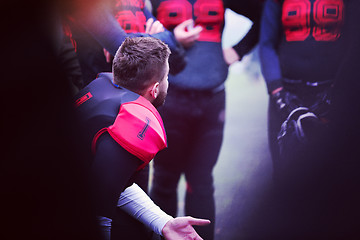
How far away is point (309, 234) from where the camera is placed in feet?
4.45

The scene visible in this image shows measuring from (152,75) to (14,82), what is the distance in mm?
316

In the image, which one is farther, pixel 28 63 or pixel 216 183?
pixel 216 183

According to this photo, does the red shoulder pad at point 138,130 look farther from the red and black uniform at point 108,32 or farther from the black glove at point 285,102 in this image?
the black glove at point 285,102

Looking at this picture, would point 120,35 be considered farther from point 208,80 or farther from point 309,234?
point 309,234

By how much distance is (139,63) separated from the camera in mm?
651

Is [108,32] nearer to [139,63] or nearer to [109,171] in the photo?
A: [139,63]

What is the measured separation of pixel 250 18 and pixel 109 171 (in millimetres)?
973

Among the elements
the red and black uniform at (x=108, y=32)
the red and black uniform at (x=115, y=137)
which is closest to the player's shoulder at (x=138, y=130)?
the red and black uniform at (x=115, y=137)

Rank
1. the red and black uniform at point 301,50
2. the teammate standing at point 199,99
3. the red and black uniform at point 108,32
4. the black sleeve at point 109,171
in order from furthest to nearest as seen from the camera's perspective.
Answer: the teammate standing at point 199,99 < the red and black uniform at point 301,50 < the red and black uniform at point 108,32 < the black sleeve at point 109,171

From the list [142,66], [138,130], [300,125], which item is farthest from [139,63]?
[300,125]

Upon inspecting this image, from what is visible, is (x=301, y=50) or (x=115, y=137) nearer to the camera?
(x=115, y=137)

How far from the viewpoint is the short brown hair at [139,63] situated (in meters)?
0.65

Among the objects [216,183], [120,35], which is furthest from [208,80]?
[216,183]

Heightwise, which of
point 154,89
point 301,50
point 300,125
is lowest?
point 300,125
